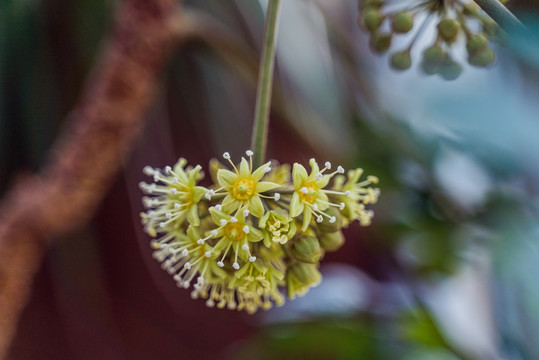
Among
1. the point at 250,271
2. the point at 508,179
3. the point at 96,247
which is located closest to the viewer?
the point at 250,271

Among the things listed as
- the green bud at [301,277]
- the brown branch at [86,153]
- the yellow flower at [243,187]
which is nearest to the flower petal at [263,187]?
the yellow flower at [243,187]

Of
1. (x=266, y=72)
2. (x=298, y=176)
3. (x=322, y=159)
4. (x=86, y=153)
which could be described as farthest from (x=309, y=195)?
(x=322, y=159)

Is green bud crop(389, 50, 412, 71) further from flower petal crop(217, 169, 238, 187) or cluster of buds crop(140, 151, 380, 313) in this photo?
flower petal crop(217, 169, 238, 187)

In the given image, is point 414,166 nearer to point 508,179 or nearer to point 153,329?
point 508,179

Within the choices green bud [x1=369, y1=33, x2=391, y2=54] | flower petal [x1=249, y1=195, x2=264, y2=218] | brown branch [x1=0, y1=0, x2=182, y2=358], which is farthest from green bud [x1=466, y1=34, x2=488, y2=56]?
brown branch [x1=0, y1=0, x2=182, y2=358]

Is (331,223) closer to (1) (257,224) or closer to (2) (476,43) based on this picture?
(1) (257,224)

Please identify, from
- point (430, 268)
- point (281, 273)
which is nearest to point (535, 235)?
point (430, 268)
